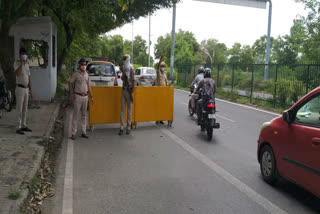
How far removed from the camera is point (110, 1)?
18688 mm

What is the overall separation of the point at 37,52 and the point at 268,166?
12.5 metres

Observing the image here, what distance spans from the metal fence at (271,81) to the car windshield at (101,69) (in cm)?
806

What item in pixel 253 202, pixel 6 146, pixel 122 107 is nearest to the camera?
pixel 253 202

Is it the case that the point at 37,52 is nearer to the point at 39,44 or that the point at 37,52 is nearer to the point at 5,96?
the point at 39,44

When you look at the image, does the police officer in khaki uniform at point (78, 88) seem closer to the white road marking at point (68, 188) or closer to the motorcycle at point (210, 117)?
the white road marking at point (68, 188)

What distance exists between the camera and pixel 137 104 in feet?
33.3

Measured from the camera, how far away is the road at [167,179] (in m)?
4.61

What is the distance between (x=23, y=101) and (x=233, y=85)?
16.4m

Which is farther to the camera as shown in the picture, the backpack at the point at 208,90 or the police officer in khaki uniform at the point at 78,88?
the backpack at the point at 208,90

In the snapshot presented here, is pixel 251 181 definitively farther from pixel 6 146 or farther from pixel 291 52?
pixel 291 52

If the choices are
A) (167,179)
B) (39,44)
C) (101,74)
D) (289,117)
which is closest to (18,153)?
(167,179)

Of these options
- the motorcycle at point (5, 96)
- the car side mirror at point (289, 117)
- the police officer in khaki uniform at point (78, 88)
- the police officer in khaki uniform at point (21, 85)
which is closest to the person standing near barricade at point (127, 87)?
the police officer in khaki uniform at point (78, 88)

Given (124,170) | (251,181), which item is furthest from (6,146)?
(251,181)

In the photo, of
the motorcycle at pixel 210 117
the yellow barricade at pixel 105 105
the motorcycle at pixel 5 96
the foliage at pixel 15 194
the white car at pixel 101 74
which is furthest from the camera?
the white car at pixel 101 74
